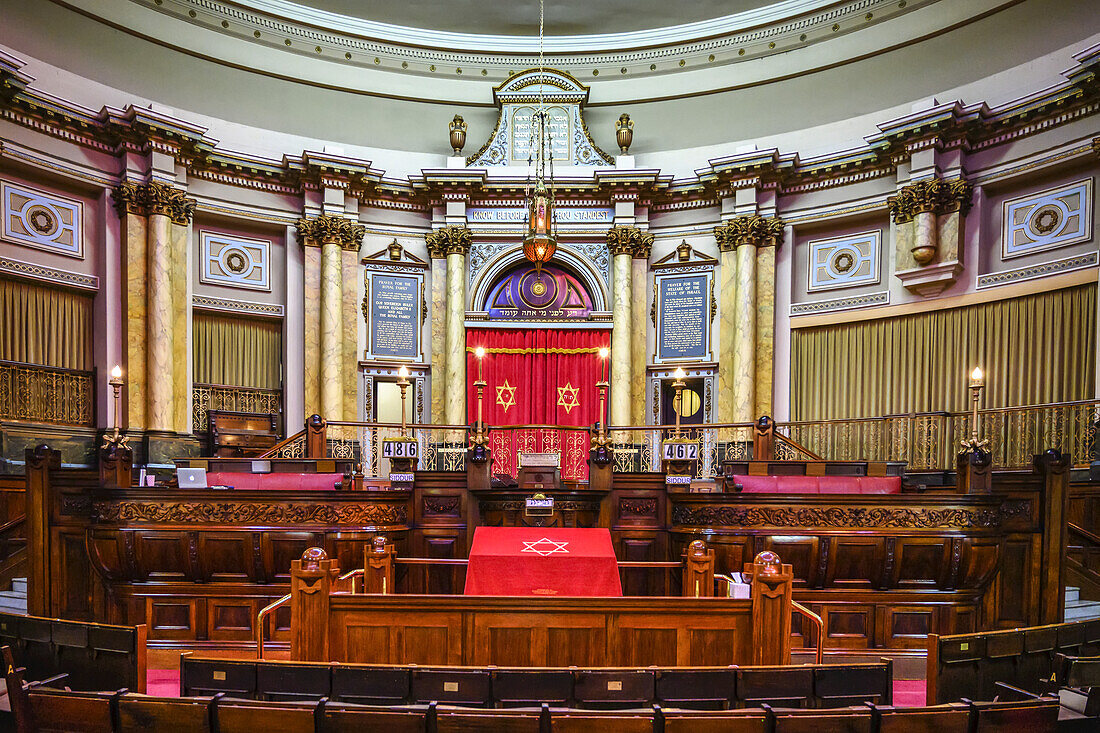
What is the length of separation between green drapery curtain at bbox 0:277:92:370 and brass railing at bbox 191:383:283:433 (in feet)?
5.90

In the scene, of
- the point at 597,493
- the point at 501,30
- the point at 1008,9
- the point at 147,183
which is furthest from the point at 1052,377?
the point at 147,183

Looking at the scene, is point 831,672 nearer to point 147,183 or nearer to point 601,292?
point 601,292

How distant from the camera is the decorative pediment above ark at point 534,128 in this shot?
46.9 ft

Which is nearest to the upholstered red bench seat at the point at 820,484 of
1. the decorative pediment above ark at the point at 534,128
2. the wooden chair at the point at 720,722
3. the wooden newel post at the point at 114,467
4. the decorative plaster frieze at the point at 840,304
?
the wooden chair at the point at 720,722

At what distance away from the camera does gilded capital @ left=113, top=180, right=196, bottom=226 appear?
11.6m

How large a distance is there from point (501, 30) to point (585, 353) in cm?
711

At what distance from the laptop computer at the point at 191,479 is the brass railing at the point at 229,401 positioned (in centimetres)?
566

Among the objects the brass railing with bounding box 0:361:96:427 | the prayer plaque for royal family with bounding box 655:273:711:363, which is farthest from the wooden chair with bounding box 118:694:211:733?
the prayer plaque for royal family with bounding box 655:273:711:363

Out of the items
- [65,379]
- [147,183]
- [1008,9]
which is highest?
[1008,9]

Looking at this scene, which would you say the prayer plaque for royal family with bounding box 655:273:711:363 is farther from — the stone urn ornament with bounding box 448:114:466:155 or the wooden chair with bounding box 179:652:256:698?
the wooden chair with bounding box 179:652:256:698

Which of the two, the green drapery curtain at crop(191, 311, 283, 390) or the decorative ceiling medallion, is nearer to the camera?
the decorative ceiling medallion

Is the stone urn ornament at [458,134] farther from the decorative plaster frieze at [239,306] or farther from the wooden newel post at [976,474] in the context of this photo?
the wooden newel post at [976,474]

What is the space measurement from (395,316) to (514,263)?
104 inches

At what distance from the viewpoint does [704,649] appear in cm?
453
